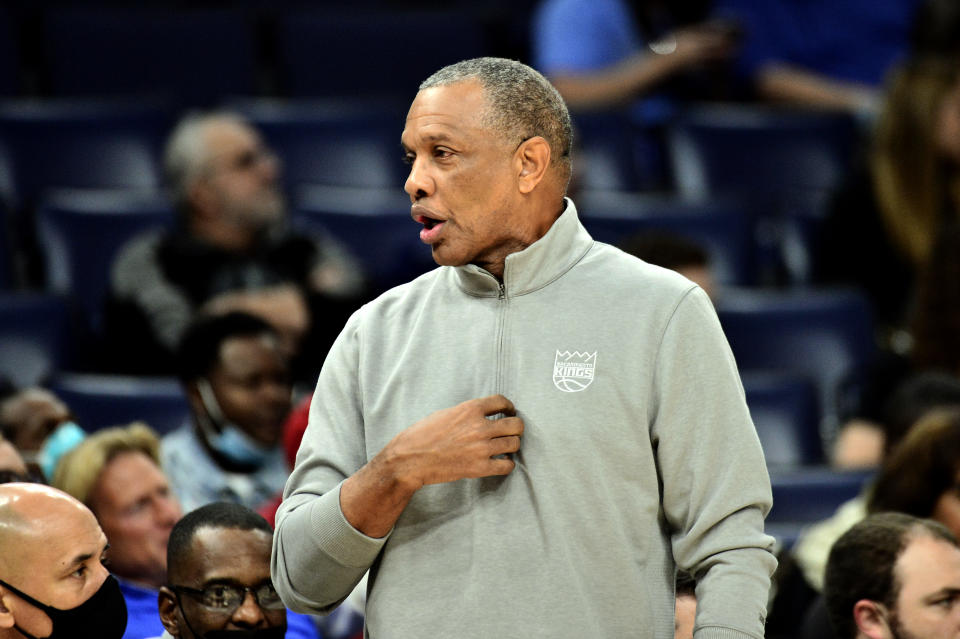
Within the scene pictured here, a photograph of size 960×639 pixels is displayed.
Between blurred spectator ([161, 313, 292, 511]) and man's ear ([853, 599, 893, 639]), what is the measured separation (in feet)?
5.97

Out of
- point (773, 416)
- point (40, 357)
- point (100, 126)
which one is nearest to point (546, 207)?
point (773, 416)

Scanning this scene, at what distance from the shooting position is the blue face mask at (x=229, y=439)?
4.07m

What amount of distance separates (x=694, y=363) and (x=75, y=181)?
390cm

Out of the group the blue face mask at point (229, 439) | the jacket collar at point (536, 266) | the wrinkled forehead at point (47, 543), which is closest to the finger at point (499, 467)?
the jacket collar at point (536, 266)

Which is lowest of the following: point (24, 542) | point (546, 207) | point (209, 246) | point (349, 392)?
point (209, 246)

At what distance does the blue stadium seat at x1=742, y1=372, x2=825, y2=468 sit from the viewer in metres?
4.48

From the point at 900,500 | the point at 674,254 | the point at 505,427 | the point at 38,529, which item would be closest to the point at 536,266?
the point at 505,427

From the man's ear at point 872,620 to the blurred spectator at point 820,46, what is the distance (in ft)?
12.3

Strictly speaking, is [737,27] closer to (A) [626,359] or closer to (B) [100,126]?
(B) [100,126]

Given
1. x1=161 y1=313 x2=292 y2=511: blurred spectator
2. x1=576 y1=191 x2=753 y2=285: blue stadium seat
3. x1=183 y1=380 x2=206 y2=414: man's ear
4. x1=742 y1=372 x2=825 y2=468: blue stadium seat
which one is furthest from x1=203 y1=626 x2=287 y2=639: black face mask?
x1=576 y1=191 x2=753 y2=285: blue stadium seat

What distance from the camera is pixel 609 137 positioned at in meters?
5.71

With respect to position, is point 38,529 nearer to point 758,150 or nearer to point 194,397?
point 194,397

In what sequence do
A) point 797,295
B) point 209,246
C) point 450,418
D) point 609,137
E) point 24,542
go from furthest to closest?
point 609,137 < point 797,295 < point 209,246 < point 24,542 < point 450,418

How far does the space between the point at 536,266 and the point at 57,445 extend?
5.89 ft
